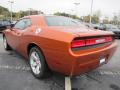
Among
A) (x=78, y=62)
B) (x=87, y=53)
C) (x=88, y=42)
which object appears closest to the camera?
(x=78, y=62)

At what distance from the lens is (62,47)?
327 cm

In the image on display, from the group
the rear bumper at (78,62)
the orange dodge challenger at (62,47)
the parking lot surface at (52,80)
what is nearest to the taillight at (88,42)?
the orange dodge challenger at (62,47)

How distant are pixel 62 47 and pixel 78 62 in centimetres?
38

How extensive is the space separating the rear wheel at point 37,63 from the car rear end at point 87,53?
0.77 metres

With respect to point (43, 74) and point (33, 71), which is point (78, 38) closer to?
point (43, 74)

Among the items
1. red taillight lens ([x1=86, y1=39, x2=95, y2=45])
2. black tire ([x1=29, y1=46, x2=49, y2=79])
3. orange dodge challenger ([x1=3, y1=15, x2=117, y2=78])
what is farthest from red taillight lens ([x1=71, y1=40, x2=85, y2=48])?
black tire ([x1=29, y1=46, x2=49, y2=79])

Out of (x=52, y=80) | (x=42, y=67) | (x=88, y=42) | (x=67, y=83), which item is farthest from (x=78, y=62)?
(x=52, y=80)

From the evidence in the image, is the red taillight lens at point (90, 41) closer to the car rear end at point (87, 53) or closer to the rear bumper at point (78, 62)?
the car rear end at point (87, 53)

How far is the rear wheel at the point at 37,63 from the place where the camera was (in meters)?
3.96

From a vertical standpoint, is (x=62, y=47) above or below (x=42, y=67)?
above

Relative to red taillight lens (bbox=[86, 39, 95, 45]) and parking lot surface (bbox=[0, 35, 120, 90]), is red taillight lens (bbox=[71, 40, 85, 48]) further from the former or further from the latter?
parking lot surface (bbox=[0, 35, 120, 90])

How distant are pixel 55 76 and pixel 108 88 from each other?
126 centimetres

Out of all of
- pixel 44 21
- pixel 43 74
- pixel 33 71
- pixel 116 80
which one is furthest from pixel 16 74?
pixel 116 80

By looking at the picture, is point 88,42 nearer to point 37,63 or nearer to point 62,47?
point 62,47
